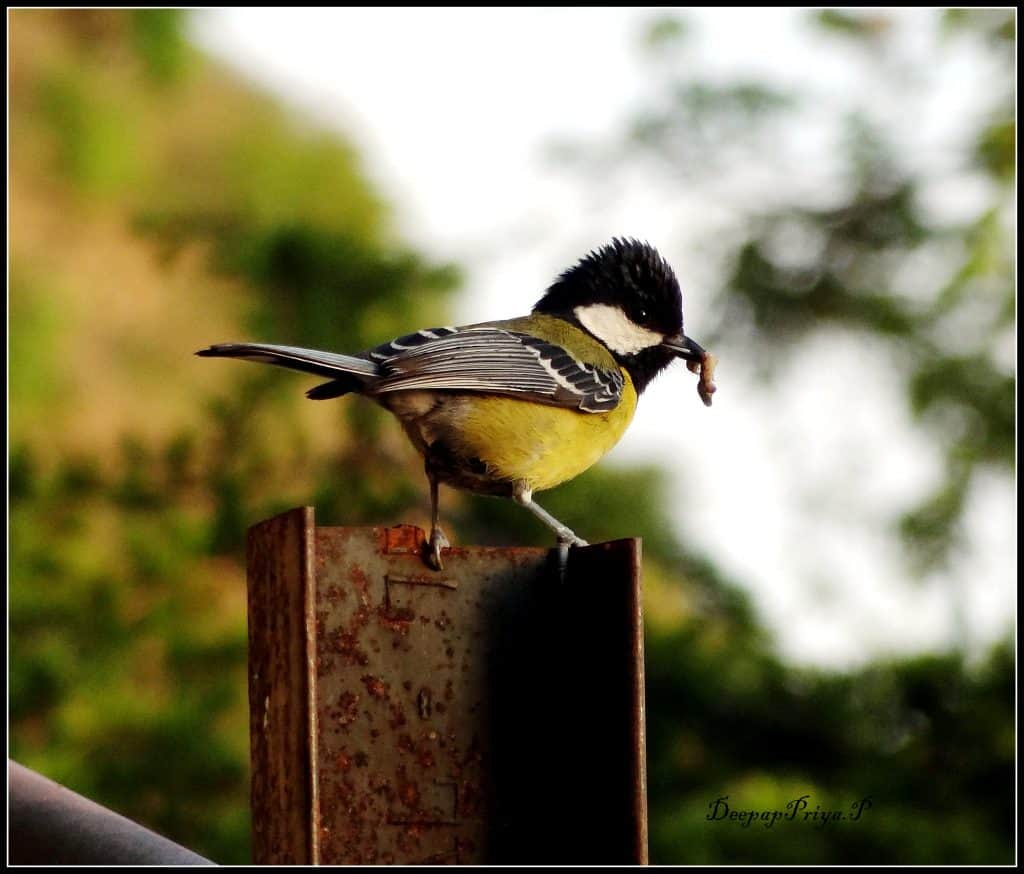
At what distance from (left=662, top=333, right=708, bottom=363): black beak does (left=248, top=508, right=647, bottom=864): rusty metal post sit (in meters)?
1.33

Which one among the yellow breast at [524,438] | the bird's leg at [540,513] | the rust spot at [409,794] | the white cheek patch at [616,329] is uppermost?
the white cheek patch at [616,329]

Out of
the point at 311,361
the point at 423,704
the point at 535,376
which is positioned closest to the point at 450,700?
the point at 423,704

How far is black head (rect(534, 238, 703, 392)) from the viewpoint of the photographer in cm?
289

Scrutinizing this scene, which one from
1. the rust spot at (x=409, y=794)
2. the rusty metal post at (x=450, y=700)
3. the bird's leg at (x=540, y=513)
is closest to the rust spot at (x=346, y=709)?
the rusty metal post at (x=450, y=700)

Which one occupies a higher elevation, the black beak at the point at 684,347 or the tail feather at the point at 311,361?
the black beak at the point at 684,347

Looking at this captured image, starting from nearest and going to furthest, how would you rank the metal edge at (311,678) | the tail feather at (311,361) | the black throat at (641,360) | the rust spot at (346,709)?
the metal edge at (311,678) → the rust spot at (346,709) → the tail feather at (311,361) → the black throat at (641,360)

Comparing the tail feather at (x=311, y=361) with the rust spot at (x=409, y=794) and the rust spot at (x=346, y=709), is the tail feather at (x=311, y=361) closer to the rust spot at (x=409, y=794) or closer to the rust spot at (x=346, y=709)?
the rust spot at (x=346, y=709)

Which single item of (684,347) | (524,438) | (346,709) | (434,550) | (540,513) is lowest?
(346,709)

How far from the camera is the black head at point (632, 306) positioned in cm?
289

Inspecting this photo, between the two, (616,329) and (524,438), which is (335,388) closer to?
(524,438)

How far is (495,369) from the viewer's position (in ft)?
8.51

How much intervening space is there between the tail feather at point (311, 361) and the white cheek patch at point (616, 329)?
2.69 feet

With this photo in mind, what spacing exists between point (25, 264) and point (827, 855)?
8.06m

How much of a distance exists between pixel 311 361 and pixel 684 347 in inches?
42.4
